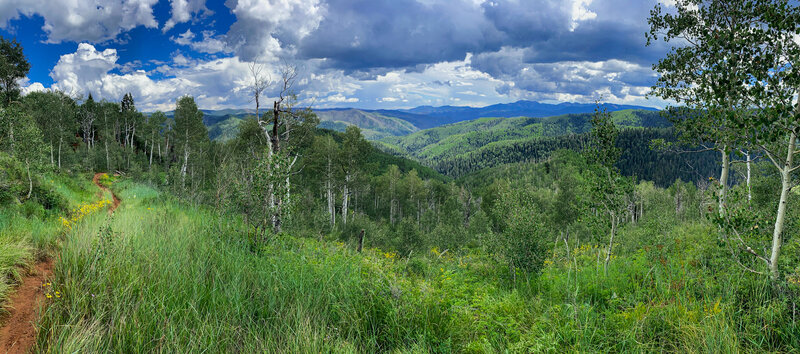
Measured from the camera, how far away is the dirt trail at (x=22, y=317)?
10.5 feet

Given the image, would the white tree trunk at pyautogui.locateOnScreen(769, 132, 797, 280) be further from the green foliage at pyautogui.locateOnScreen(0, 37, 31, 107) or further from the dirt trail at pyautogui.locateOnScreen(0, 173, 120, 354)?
the green foliage at pyautogui.locateOnScreen(0, 37, 31, 107)

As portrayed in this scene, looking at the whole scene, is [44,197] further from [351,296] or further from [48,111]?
[48,111]

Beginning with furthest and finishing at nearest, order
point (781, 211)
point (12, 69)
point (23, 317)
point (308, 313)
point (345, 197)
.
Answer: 1. point (345, 197)
2. point (12, 69)
3. point (781, 211)
4. point (308, 313)
5. point (23, 317)

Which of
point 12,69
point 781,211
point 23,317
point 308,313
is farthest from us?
point 12,69

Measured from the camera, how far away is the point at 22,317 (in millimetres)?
3615

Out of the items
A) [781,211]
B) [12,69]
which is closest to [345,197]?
[12,69]

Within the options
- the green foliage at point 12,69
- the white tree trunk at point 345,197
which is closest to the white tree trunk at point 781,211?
the white tree trunk at point 345,197

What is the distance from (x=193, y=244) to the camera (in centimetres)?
548

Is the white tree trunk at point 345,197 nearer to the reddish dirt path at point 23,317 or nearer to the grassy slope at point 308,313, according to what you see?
the grassy slope at point 308,313

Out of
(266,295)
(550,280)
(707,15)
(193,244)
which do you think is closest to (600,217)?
(550,280)

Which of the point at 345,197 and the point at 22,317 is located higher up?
the point at 22,317

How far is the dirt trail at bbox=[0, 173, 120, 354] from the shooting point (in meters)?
3.20

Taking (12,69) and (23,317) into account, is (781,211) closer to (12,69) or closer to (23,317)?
(23,317)

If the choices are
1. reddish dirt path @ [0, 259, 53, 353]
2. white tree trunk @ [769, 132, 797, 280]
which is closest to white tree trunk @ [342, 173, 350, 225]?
reddish dirt path @ [0, 259, 53, 353]
